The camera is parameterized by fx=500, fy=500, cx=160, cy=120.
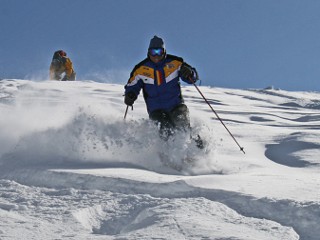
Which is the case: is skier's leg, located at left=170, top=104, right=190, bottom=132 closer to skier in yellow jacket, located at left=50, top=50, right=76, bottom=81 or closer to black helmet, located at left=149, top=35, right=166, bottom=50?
black helmet, located at left=149, top=35, right=166, bottom=50

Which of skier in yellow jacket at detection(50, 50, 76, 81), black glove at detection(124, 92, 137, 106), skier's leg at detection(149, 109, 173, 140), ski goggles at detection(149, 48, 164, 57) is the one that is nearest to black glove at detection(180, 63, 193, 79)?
ski goggles at detection(149, 48, 164, 57)

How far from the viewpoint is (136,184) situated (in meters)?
4.05

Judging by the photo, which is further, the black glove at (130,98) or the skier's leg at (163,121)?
the black glove at (130,98)

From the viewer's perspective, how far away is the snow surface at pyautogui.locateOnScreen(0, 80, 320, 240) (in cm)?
316

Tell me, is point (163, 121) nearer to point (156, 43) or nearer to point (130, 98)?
point (130, 98)

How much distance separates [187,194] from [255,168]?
230 cm

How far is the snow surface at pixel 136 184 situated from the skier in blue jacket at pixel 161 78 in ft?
1.21

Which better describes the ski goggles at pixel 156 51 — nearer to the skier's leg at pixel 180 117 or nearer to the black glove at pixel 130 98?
the black glove at pixel 130 98

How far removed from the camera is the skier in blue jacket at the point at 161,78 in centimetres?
684

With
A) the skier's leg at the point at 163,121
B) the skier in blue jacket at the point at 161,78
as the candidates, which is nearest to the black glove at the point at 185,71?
A: the skier in blue jacket at the point at 161,78

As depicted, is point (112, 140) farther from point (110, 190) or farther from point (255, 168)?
point (110, 190)

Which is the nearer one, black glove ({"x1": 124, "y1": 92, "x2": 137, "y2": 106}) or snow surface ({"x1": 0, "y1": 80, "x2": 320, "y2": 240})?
snow surface ({"x1": 0, "y1": 80, "x2": 320, "y2": 240})

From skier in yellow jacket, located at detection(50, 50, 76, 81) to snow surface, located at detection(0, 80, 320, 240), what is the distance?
1334 cm

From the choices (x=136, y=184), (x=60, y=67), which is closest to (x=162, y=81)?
(x=136, y=184)
